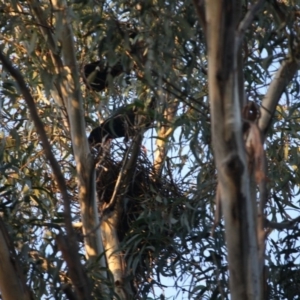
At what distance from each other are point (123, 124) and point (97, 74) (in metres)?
0.35

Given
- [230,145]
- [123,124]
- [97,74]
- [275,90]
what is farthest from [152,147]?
[230,145]

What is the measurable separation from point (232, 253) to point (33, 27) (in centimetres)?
206

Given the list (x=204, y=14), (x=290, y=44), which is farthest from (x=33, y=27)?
(x=204, y=14)

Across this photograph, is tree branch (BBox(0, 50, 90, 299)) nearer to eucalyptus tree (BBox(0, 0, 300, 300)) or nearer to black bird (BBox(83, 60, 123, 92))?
eucalyptus tree (BBox(0, 0, 300, 300))

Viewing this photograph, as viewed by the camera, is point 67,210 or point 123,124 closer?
point 67,210

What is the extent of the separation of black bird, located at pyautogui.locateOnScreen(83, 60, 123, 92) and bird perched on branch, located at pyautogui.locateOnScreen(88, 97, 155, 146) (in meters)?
0.16

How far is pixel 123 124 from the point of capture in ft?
12.5

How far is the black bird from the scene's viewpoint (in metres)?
3.26

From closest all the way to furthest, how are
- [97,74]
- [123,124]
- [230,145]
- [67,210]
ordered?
[67,210] → [230,145] → [97,74] → [123,124]

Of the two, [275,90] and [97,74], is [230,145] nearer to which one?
[275,90]

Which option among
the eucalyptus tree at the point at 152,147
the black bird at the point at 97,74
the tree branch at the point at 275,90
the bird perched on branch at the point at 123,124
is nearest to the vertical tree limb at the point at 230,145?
the eucalyptus tree at the point at 152,147

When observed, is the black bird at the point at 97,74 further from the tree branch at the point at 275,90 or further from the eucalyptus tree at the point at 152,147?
the tree branch at the point at 275,90

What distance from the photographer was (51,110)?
395 cm

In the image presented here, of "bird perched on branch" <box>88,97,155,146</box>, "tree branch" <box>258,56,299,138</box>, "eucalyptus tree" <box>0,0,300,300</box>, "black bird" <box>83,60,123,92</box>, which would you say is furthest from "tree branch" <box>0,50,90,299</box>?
"bird perched on branch" <box>88,97,155,146</box>
